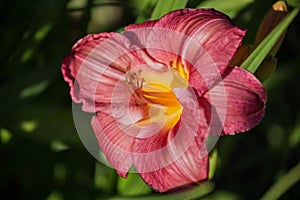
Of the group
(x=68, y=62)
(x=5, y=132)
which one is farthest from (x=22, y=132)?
(x=68, y=62)

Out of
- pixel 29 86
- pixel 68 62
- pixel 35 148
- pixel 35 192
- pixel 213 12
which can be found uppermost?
pixel 213 12

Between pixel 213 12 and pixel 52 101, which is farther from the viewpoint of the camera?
pixel 52 101

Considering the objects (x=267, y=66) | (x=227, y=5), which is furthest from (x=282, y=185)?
(x=227, y=5)

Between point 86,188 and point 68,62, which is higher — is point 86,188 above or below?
below

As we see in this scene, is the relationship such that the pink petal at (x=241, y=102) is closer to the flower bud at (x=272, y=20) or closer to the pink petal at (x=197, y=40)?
the pink petal at (x=197, y=40)

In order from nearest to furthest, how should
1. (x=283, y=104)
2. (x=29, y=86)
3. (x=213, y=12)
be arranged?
(x=213, y=12) < (x=29, y=86) < (x=283, y=104)

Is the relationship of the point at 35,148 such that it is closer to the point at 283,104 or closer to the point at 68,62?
the point at 68,62

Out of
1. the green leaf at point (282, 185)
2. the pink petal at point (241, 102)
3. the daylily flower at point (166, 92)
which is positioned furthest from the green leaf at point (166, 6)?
the green leaf at point (282, 185)

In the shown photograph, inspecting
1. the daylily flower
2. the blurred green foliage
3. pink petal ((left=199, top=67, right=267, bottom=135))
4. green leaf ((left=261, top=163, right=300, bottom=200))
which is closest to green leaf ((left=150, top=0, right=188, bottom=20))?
the blurred green foliage
